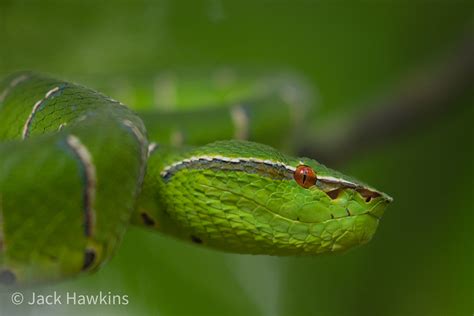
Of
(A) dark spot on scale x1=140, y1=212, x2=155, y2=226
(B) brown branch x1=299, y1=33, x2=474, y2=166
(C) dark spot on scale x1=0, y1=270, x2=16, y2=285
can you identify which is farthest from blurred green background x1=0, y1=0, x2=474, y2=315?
(C) dark spot on scale x1=0, y1=270, x2=16, y2=285

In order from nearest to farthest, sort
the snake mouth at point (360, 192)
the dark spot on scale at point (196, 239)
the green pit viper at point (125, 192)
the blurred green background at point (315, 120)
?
1. the green pit viper at point (125, 192)
2. the snake mouth at point (360, 192)
3. the dark spot on scale at point (196, 239)
4. the blurred green background at point (315, 120)

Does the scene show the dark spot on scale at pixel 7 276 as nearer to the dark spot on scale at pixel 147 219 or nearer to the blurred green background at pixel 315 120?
the dark spot on scale at pixel 147 219

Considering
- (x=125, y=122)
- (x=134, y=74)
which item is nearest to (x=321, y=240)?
(x=125, y=122)

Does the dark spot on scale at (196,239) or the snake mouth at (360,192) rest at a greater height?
the snake mouth at (360,192)

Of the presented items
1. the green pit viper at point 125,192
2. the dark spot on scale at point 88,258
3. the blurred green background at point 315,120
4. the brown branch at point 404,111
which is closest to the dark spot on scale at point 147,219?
the green pit viper at point 125,192

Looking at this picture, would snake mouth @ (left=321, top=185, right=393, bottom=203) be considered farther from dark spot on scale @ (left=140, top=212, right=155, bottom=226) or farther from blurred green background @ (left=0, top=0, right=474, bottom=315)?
blurred green background @ (left=0, top=0, right=474, bottom=315)

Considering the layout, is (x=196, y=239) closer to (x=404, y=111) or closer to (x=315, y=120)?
(x=404, y=111)

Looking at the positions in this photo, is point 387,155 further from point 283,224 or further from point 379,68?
point 283,224
